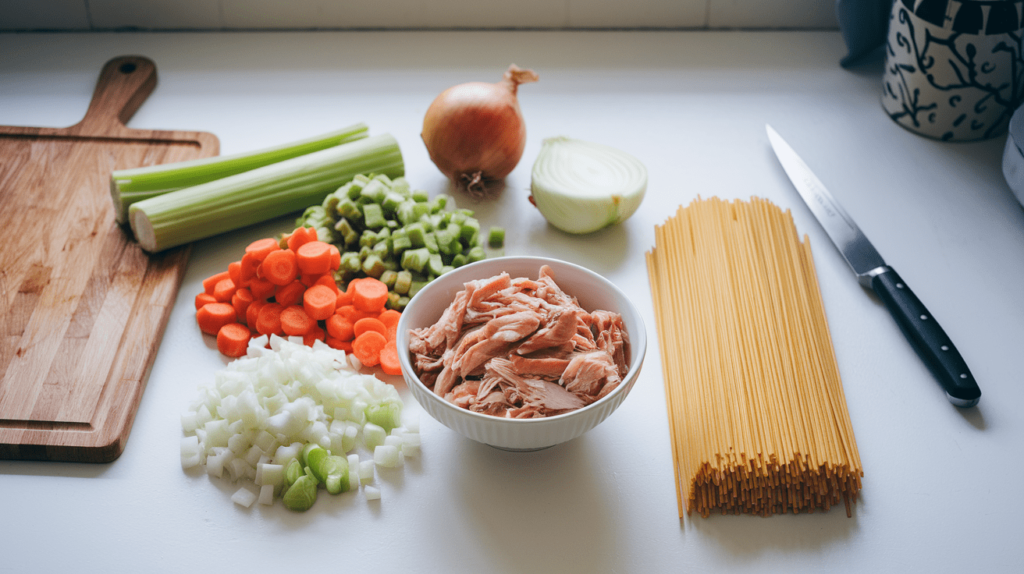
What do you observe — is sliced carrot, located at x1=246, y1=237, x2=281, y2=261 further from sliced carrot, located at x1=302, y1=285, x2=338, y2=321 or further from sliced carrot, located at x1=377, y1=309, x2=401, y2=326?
sliced carrot, located at x1=377, y1=309, x2=401, y2=326

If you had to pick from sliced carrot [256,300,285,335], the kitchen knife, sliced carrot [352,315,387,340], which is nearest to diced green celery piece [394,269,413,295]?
sliced carrot [352,315,387,340]

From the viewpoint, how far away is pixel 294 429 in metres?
1.28

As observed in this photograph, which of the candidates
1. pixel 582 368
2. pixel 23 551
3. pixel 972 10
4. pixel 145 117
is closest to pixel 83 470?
pixel 23 551

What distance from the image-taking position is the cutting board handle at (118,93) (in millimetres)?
1981

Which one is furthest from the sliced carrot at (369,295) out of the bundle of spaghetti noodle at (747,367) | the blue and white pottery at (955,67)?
the blue and white pottery at (955,67)

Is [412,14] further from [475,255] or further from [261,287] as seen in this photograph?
[261,287]

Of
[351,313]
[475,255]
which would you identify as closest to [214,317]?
[351,313]

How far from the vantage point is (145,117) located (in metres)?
2.14

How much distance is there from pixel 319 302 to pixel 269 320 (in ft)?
0.35

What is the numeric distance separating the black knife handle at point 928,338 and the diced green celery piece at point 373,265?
103cm

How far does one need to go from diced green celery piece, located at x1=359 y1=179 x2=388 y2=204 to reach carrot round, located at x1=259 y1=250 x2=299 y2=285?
0.24 metres

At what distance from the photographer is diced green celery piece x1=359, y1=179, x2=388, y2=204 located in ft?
5.39

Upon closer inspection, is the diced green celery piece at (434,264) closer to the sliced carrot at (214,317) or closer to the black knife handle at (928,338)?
the sliced carrot at (214,317)

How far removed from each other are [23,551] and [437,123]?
1.15 m
